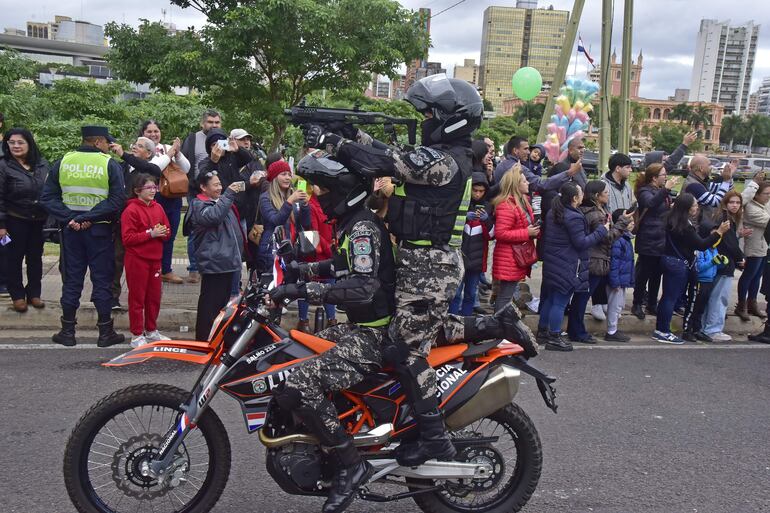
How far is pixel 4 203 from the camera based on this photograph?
23.8 feet

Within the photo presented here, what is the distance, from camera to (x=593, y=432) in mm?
5305

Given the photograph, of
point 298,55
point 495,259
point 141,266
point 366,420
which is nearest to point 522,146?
point 495,259

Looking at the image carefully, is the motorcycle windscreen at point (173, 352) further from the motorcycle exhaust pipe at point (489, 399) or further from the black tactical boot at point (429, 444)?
the motorcycle exhaust pipe at point (489, 399)

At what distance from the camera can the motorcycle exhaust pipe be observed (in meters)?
3.67

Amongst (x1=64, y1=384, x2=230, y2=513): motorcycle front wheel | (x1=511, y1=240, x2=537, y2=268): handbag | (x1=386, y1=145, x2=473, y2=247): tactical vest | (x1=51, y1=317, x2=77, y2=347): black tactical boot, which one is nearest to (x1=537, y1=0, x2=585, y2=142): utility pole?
(x1=511, y1=240, x2=537, y2=268): handbag

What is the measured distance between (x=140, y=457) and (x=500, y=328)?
1.85 metres

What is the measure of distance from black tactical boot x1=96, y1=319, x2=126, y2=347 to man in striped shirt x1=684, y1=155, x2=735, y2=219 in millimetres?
6380

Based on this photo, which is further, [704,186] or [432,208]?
[704,186]

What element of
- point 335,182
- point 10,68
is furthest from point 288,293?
point 10,68

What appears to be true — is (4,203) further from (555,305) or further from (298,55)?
(298,55)

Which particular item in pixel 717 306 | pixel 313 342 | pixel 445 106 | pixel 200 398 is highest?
pixel 445 106

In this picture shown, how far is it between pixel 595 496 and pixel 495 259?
12.3ft

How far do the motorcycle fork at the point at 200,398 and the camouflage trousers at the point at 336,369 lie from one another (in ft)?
0.91

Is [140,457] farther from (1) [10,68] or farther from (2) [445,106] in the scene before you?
(1) [10,68]
